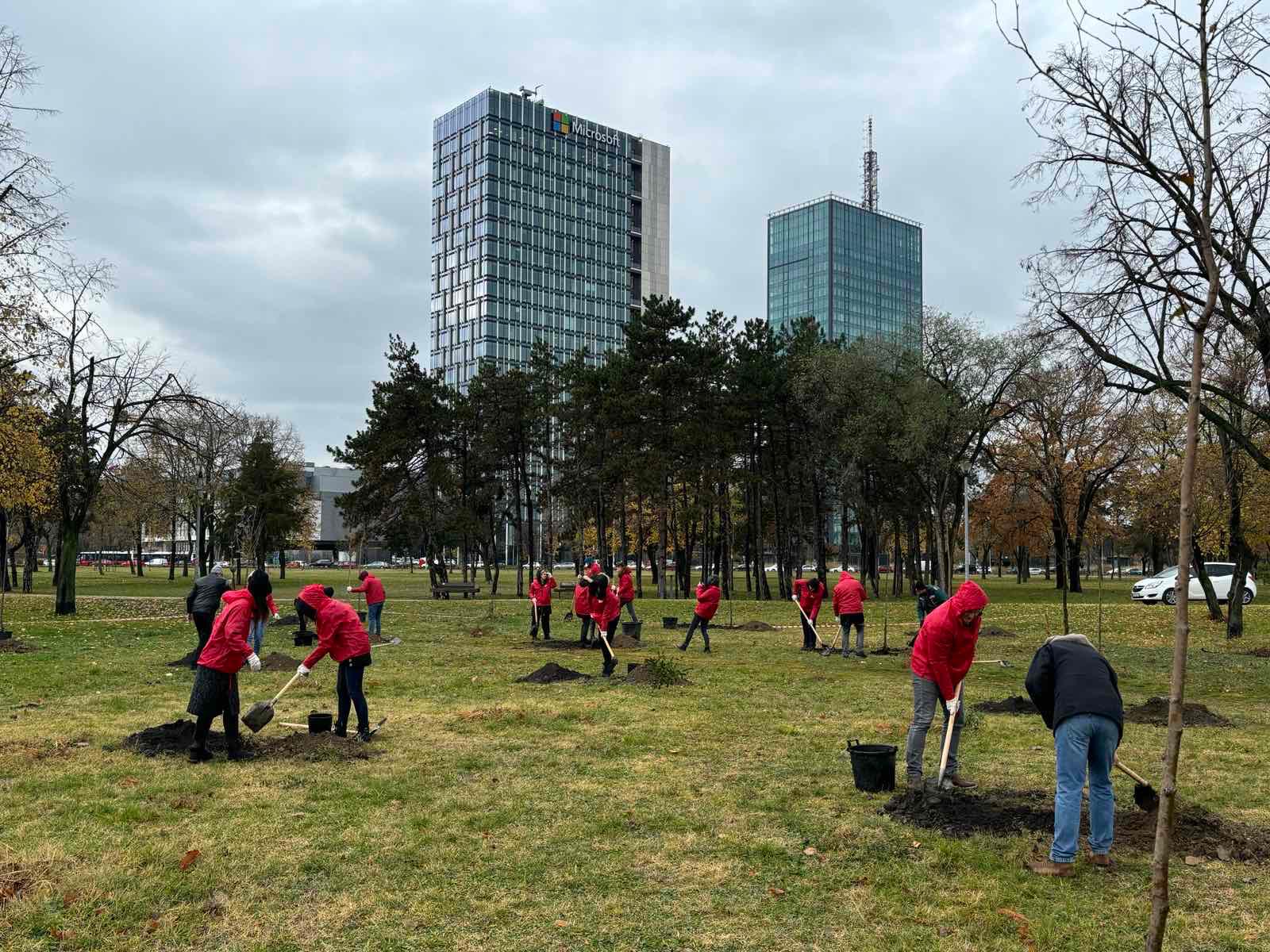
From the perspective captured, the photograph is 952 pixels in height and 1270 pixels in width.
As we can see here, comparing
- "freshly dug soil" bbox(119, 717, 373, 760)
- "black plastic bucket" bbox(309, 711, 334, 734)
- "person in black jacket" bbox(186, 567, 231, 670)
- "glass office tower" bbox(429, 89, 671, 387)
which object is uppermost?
A: "glass office tower" bbox(429, 89, 671, 387)

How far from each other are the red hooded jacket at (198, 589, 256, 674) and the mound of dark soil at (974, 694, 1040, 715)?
29.5 ft

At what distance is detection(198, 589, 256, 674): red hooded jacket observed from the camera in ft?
28.2

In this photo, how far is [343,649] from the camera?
31.4ft

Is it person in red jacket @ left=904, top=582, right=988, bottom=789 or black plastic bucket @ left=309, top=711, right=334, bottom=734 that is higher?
person in red jacket @ left=904, top=582, right=988, bottom=789

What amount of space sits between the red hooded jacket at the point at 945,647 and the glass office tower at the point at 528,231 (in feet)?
412

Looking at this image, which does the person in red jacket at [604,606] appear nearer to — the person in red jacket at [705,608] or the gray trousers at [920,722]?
the person in red jacket at [705,608]

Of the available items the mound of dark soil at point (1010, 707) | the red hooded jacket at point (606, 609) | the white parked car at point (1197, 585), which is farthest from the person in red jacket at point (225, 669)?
the white parked car at point (1197, 585)

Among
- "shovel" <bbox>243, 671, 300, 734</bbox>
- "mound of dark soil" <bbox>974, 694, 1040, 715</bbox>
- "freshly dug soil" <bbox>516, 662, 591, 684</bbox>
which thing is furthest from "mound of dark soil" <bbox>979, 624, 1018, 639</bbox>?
"shovel" <bbox>243, 671, 300, 734</bbox>

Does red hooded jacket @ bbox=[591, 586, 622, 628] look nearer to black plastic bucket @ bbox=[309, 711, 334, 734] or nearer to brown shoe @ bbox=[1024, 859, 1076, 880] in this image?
black plastic bucket @ bbox=[309, 711, 334, 734]

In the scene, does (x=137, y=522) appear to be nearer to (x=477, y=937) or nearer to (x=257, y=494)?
(x=257, y=494)

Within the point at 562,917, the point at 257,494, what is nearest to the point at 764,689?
the point at 562,917

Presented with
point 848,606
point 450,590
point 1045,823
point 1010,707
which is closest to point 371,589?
point 848,606

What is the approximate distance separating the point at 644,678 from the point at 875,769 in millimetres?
7001

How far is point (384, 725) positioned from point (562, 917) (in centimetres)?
604
